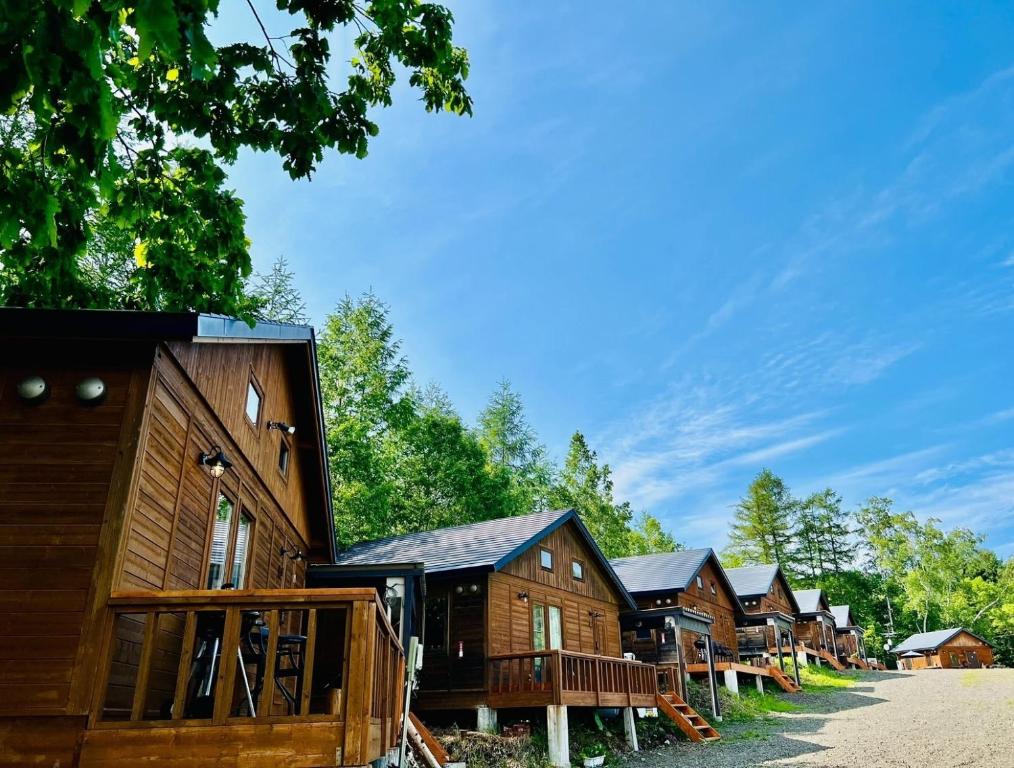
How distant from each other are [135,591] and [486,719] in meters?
12.0

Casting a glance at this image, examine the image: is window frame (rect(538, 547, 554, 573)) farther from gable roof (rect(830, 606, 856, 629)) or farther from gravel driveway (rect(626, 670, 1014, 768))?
gable roof (rect(830, 606, 856, 629))

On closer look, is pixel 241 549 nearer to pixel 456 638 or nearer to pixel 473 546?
pixel 456 638

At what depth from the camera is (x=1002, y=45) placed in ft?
66.1

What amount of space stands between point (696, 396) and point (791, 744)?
6440 centimetres

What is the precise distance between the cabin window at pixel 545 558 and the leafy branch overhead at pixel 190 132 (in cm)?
1299

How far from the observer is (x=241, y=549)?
9727 mm

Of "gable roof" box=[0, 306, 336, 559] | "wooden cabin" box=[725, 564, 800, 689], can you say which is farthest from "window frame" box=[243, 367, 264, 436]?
"wooden cabin" box=[725, 564, 800, 689]

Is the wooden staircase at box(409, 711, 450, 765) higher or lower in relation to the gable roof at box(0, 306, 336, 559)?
lower

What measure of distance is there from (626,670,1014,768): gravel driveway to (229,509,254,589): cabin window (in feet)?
34.3

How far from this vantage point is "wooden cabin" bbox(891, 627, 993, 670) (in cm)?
5212

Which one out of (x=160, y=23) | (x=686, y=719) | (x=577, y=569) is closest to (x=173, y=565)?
(x=160, y=23)

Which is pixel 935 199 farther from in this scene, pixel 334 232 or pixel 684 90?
pixel 334 232

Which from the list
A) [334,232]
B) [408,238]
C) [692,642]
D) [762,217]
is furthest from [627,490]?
[334,232]

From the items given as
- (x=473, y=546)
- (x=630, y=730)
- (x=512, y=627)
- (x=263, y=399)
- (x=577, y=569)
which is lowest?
(x=630, y=730)
